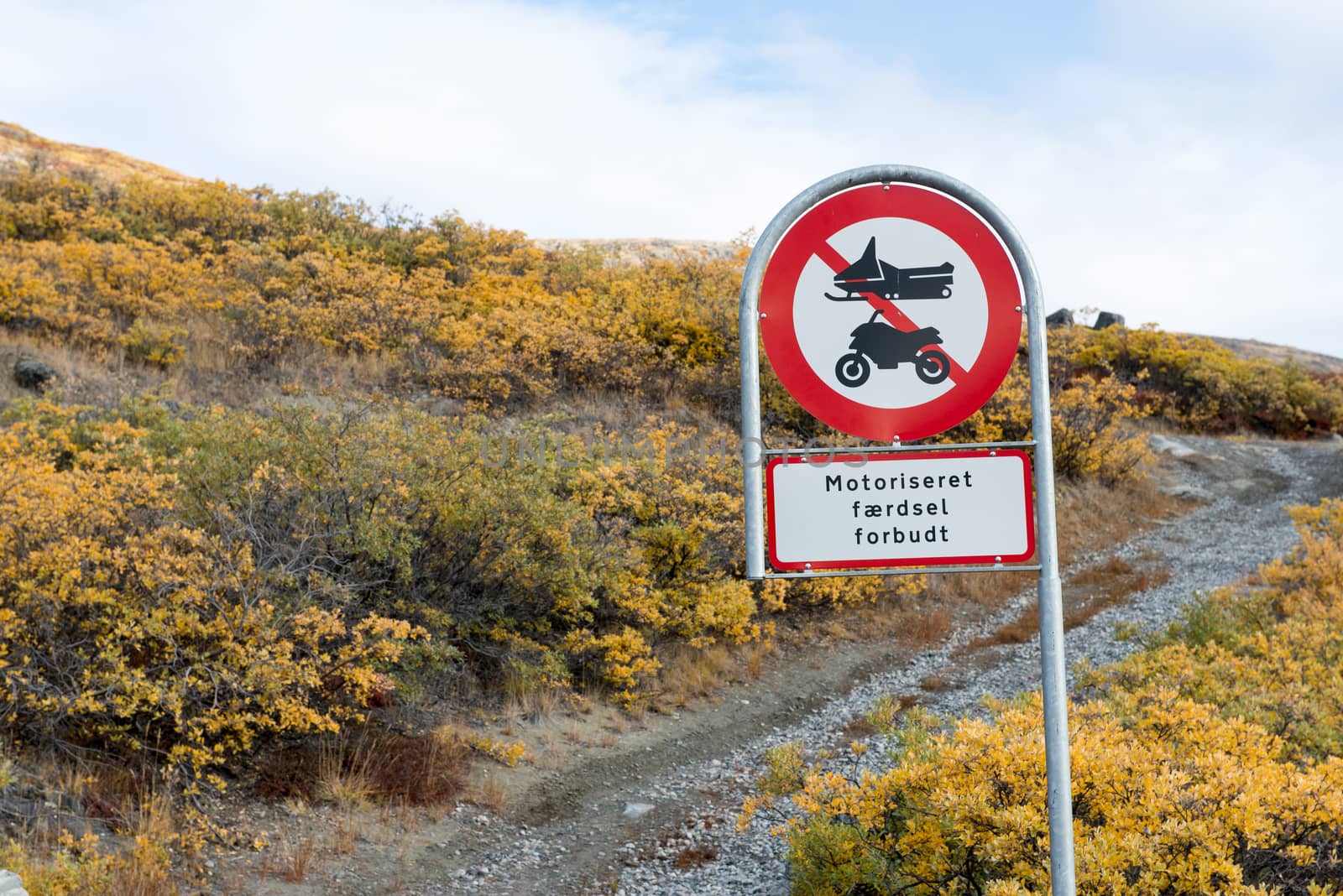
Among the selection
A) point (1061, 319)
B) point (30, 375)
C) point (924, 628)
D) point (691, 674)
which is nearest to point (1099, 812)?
point (691, 674)

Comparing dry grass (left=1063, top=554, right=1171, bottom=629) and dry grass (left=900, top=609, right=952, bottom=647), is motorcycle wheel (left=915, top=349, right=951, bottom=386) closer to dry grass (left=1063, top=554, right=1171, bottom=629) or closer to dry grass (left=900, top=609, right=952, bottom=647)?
dry grass (left=900, top=609, right=952, bottom=647)

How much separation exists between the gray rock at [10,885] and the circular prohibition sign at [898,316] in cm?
343

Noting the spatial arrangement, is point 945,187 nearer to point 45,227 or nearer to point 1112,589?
point 1112,589

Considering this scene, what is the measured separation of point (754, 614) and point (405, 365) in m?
6.60

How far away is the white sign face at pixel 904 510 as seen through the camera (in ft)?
7.11

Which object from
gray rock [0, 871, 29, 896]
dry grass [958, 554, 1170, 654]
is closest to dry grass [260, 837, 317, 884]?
gray rock [0, 871, 29, 896]

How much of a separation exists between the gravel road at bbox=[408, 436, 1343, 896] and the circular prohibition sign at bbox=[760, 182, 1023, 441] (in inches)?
139

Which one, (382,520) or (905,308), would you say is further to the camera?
(382,520)

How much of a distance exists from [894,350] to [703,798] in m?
5.17

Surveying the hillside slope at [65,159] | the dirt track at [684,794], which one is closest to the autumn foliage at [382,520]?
the dirt track at [684,794]

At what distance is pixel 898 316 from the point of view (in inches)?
87.2

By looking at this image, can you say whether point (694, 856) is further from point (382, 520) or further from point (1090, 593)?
point (1090, 593)

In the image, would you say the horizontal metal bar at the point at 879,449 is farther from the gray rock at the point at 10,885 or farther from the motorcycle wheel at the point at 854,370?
the gray rock at the point at 10,885

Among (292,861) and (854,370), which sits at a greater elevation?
(854,370)
